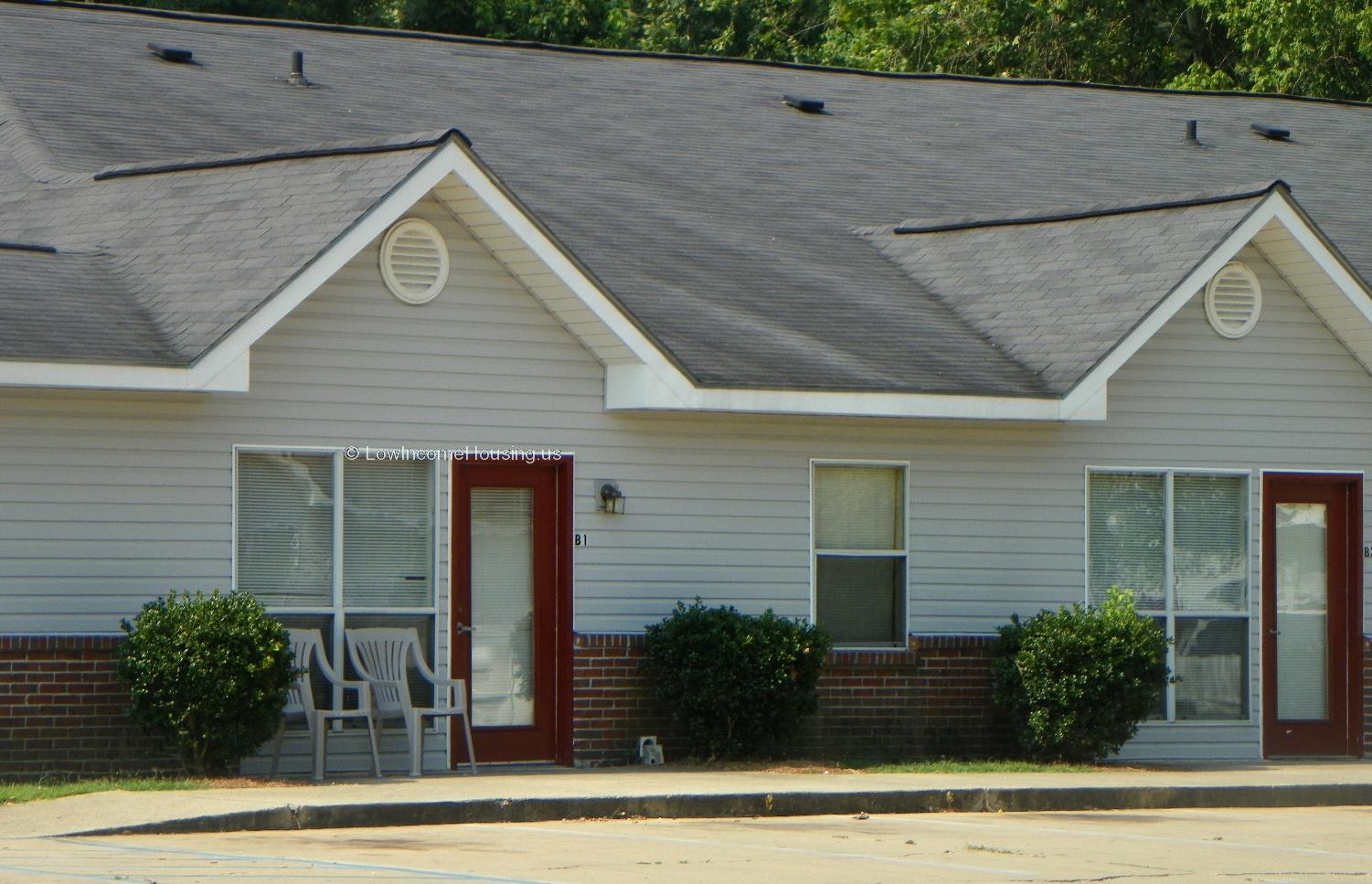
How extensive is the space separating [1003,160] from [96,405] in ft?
36.6

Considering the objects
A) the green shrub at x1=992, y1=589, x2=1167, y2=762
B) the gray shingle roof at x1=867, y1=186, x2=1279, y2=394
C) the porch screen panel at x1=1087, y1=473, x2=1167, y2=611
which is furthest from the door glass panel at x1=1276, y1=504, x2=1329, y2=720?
the gray shingle roof at x1=867, y1=186, x2=1279, y2=394

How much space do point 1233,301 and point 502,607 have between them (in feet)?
20.6

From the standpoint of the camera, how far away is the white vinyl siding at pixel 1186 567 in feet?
59.2

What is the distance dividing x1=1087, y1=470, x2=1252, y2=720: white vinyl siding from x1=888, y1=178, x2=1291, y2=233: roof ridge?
6.99 ft

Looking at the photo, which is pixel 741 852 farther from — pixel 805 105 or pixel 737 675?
pixel 805 105

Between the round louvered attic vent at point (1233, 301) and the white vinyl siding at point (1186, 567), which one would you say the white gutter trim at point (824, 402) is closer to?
the white vinyl siding at point (1186, 567)

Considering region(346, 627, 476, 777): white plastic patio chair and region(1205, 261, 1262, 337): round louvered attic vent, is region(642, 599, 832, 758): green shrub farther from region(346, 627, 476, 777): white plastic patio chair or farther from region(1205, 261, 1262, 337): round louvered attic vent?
region(1205, 261, 1262, 337): round louvered attic vent

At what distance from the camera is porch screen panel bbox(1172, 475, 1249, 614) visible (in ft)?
59.7

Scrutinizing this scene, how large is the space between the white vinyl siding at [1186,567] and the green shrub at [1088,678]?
119 centimetres

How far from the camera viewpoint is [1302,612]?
18609 mm

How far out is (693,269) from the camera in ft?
59.1

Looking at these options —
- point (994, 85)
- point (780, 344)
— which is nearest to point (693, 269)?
point (780, 344)

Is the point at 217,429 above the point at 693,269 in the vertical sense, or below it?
below

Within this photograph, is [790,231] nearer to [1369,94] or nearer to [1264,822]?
[1264,822]
